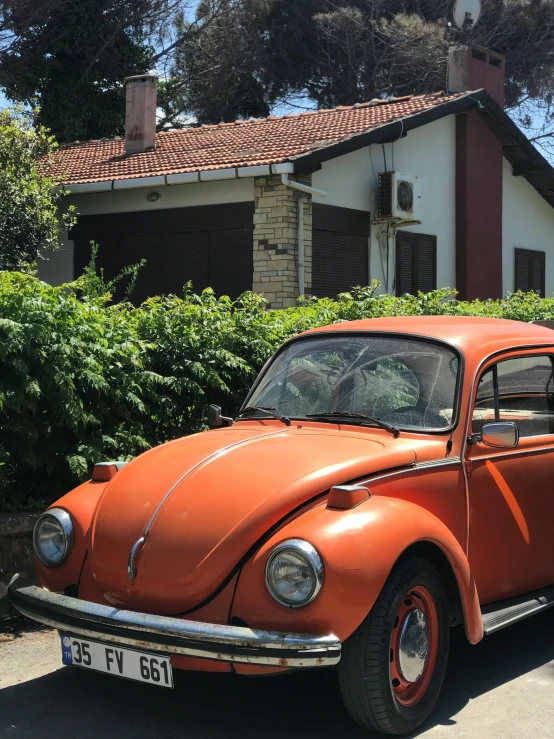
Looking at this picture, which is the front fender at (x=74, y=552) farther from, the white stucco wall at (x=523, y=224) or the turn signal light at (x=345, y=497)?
the white stucco wall at (x=523, y=224)

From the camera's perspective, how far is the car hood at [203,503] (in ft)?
12.6

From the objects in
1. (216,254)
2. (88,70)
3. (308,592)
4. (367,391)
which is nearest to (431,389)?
(367,391)

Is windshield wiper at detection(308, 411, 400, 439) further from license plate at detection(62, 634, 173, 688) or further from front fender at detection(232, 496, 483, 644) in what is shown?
license plate at detection(62, 634, 173, 688)

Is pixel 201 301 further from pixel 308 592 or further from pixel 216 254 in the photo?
pixel 216 254

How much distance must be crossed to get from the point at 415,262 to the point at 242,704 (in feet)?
49.0

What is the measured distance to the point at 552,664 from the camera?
4.83m

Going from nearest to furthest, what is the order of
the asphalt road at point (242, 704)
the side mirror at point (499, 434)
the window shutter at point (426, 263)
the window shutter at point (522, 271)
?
the asphalt road at point (242, 704) → the side mirror at point (499, 434) → the window shutter at point (426, 263) → the window shutter at point (522, 271)

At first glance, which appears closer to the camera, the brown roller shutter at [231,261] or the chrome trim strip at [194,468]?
the chrome trim strip at [194,468]

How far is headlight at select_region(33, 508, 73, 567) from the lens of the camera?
168 inches

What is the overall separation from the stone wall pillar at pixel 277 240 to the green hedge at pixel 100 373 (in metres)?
7.62

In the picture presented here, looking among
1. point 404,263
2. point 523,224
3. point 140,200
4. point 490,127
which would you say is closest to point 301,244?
point 140,200

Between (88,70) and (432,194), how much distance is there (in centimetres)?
1301

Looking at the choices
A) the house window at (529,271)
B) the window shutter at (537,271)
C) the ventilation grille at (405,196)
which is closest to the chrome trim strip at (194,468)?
the ventilation grille at (405,196)

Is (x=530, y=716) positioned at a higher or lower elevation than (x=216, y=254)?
lower
